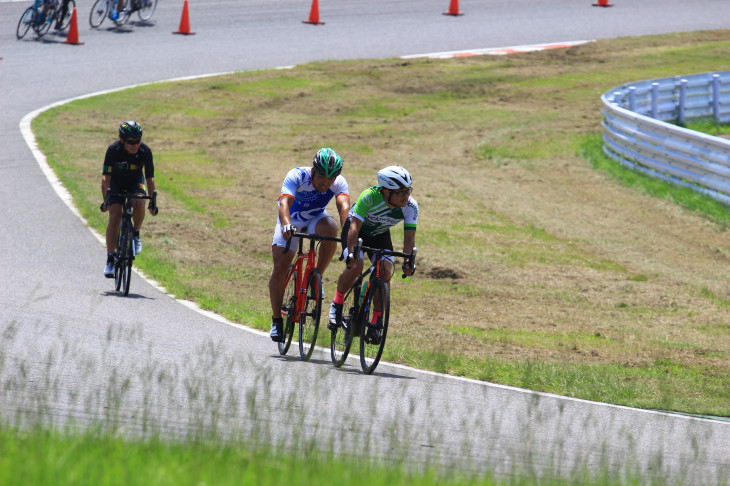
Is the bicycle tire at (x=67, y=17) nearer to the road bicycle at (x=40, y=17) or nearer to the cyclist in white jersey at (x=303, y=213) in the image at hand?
the road bicycle at (x=40, y=17)

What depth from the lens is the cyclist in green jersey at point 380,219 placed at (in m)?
8.50

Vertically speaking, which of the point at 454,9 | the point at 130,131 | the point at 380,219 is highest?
the point at 454,9

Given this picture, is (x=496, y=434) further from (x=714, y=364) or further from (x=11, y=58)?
(x=11, y=58)

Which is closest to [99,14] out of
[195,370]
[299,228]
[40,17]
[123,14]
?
[123,14]

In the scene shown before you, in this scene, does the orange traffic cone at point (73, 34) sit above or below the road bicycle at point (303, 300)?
above

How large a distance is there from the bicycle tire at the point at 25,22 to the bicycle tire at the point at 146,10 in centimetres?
402

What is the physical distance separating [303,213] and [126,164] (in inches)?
138

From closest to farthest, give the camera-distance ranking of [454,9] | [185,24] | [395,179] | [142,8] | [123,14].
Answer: [395,179], [185,24], [123,14], [142,8], [454,9]

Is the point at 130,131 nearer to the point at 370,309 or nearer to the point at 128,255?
the point at 128,255

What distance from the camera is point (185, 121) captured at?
24.0 metres

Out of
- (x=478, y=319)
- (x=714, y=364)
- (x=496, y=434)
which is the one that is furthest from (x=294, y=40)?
(x=496, y=434)

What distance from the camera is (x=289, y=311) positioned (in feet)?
30.6

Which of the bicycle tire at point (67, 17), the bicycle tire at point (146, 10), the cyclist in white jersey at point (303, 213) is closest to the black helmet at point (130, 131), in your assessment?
the cyclist in white jersey at point (303, 213)

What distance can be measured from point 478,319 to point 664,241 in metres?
5.77
